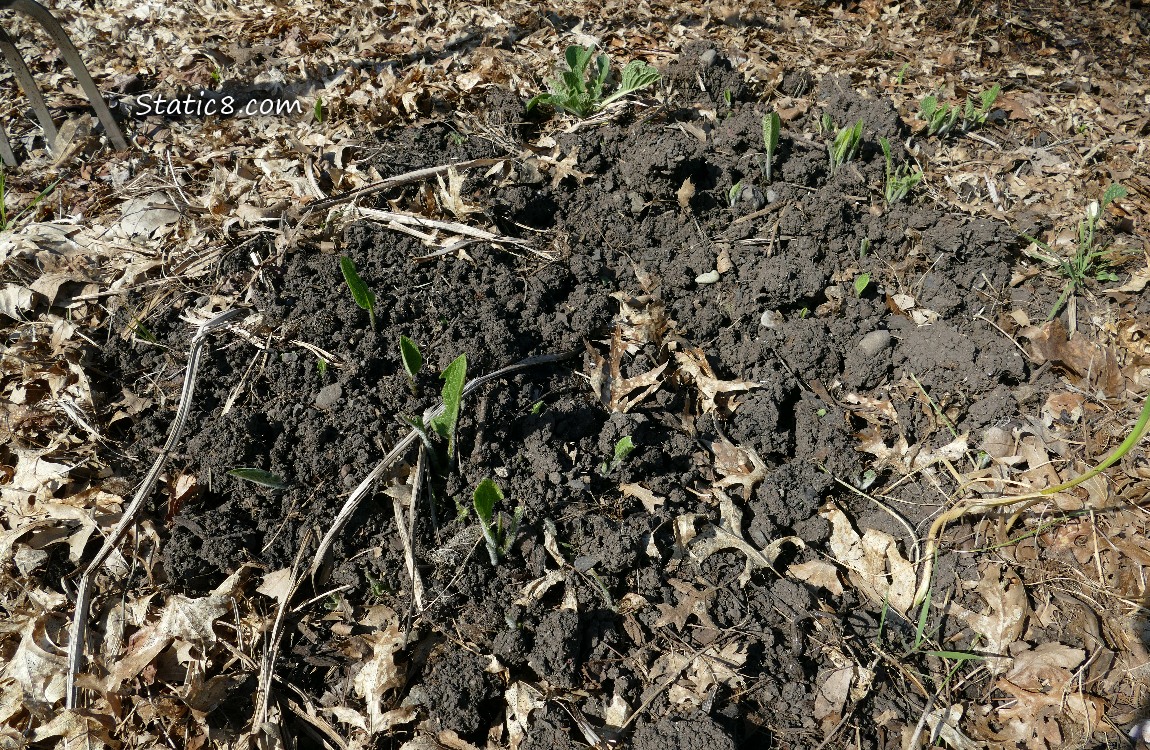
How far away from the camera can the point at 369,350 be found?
239cm

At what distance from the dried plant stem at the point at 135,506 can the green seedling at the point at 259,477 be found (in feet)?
0.90

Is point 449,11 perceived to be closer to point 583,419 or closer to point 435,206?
point 435,206

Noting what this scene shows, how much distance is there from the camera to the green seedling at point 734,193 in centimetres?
307

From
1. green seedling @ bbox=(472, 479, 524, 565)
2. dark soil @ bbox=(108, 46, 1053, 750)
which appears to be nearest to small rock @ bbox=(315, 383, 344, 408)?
dark soil @ bbox=(108, 46, 1053, 750)

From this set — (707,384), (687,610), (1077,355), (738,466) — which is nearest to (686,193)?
(707,384)

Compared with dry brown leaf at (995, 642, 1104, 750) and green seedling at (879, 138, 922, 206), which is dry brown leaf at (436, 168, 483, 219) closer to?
green seedling at (879, 138, 922, 206)

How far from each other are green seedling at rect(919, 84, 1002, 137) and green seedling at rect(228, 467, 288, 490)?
11.5ft

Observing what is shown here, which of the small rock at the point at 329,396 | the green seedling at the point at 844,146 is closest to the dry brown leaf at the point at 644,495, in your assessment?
the small rock at the point at 329,396

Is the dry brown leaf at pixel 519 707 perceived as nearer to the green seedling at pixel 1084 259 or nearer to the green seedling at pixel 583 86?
the green seedling at pixel 1084 259

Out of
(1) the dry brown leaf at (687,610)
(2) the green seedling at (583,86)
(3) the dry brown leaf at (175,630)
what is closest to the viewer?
(3) the dry brown leaf at (175,630)

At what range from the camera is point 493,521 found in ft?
6.95

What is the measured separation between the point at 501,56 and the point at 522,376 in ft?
7.86

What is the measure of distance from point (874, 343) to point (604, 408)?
1113mm

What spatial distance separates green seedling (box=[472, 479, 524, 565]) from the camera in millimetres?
1915
